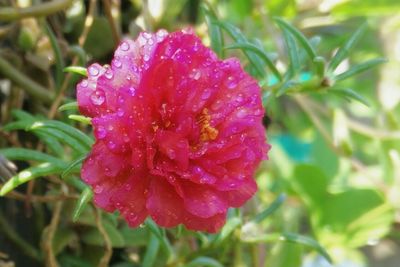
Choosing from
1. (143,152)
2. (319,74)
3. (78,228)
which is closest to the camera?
(143,152)

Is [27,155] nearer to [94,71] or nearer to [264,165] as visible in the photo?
[94,71]

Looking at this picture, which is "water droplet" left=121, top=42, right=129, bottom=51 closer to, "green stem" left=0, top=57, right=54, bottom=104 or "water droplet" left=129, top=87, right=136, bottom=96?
"water droplet" left=129, top=87, right=136, bottom=96

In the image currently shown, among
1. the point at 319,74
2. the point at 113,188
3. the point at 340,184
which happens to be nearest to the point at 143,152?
the point at 113,188

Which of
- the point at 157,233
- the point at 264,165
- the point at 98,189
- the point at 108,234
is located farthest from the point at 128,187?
the point at 264,165

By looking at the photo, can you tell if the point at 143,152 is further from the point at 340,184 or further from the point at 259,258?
the point at 340,184

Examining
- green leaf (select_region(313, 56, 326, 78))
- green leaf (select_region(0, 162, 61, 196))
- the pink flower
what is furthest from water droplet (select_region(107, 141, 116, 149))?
green leaf (select_region(313, 56, 326, 78))

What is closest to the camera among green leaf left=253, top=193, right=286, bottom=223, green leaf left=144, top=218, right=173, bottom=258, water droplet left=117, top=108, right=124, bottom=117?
water droplet left=117, top=108, right=124, bottom=117
